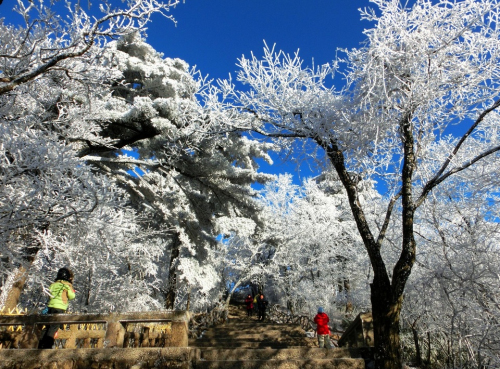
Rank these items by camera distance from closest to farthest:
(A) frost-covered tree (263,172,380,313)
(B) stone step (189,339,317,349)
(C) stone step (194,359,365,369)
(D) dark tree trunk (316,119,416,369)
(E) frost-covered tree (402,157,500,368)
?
1. (C) stone step (194,359,365,369)
2. (D) dark tree trunk (316,119,416,369)
3. (E) frost-covered tree (402,157,500,368)
4. (B) stone step (189,339,317,349)
5. (A) frost-covered tree (263,172,380,313)

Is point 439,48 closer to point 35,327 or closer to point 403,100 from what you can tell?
point 403,100

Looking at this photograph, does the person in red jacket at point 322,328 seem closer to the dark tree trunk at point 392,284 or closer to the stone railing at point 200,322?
the dark tree trunk at point 392,284

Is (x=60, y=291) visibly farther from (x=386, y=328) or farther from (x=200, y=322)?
(x=200, y=322)

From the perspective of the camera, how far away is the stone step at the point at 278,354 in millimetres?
5262

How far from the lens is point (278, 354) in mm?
5293

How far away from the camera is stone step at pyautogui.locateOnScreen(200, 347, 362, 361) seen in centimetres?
526

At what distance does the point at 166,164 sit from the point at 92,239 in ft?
14.2

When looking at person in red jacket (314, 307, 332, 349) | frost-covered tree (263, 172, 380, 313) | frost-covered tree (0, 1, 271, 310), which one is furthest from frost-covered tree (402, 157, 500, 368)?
frost-covered tree (263, 172, 380, 313)

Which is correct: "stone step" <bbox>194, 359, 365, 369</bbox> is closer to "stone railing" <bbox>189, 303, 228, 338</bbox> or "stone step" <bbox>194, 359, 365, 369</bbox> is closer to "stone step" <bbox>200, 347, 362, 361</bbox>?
"stone step" <bbox>200, 347, 362, 361</bbox>

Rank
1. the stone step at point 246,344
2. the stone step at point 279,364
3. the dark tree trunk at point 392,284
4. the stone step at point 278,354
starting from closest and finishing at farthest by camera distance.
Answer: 1. the stone step at point 279,364
2. the dark tree trunk at point 392,284
3. the stone step at point 278,354
4. the stone step at point 246,344

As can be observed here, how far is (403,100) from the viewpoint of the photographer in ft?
18.4

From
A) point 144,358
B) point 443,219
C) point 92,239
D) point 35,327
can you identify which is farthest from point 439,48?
point 35,327

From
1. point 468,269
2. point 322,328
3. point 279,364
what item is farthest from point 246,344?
point 468,269

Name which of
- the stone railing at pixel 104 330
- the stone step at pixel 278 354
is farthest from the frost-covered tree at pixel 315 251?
the stone railing at pixel 104 330
